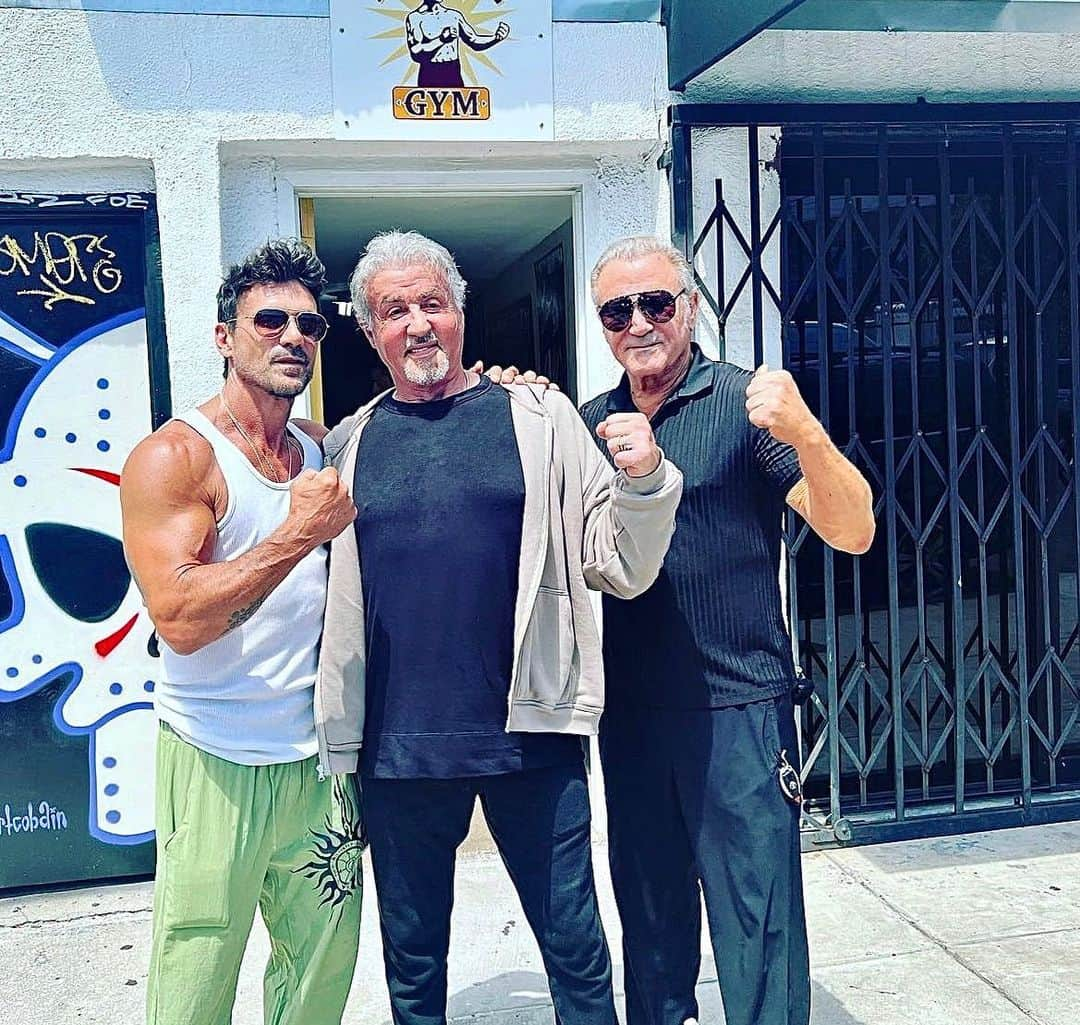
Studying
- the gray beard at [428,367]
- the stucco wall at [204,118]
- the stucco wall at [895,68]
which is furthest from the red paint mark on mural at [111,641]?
the stucco wall at [895,68]

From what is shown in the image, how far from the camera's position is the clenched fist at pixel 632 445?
6.86 feet

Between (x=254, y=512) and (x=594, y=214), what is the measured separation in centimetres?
228

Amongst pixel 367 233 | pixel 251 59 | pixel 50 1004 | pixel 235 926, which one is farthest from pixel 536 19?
pixel 50 1004

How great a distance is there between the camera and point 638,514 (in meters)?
2.16

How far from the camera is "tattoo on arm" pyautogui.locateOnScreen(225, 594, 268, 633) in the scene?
→ 2.18 metres

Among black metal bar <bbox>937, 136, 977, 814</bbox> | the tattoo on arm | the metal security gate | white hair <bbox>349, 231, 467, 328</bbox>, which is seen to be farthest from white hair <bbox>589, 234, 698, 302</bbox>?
black metal bar <bbox>937, 136, 977, 814</bbox>

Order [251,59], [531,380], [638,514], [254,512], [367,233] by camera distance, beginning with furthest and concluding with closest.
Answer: [367,233] < [251,59] < [531,380] < [254,512] < [638,514]

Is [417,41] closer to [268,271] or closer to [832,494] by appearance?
[268,271]

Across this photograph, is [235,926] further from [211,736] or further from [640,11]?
[640,11]

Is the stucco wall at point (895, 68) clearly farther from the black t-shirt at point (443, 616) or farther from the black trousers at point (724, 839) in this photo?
the black trousers at point (724, 839)

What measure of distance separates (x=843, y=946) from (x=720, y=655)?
159 cm

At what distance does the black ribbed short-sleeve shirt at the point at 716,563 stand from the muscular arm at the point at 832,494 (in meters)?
0.09

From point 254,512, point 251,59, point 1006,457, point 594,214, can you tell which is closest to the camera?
point 254,512

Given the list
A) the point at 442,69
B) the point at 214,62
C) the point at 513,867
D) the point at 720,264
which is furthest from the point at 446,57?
the point at 513,867
